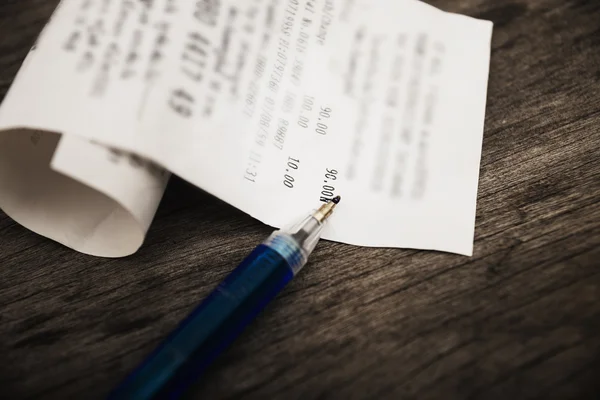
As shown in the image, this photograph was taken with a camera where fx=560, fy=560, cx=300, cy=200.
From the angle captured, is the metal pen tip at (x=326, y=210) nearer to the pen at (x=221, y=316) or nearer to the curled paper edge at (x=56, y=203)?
the pen at (x=221, y=316)

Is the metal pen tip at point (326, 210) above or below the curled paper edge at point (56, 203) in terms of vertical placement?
above

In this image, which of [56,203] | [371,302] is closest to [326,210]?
[371,302]

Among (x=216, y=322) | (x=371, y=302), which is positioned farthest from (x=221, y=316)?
(x=371, y=302)

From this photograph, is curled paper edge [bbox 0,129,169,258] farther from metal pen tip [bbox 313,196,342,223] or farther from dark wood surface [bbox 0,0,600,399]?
metal pen tip [bbox 313,196,342,223]

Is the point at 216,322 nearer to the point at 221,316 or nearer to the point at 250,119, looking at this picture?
the point at 221,316

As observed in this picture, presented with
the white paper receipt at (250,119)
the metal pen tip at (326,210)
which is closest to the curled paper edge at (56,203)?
the white paper receipt at (250,119)

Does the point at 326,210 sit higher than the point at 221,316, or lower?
higher

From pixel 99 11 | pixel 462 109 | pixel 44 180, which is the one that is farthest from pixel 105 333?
pixel 462 109

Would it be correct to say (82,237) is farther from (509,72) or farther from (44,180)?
(509,72)
